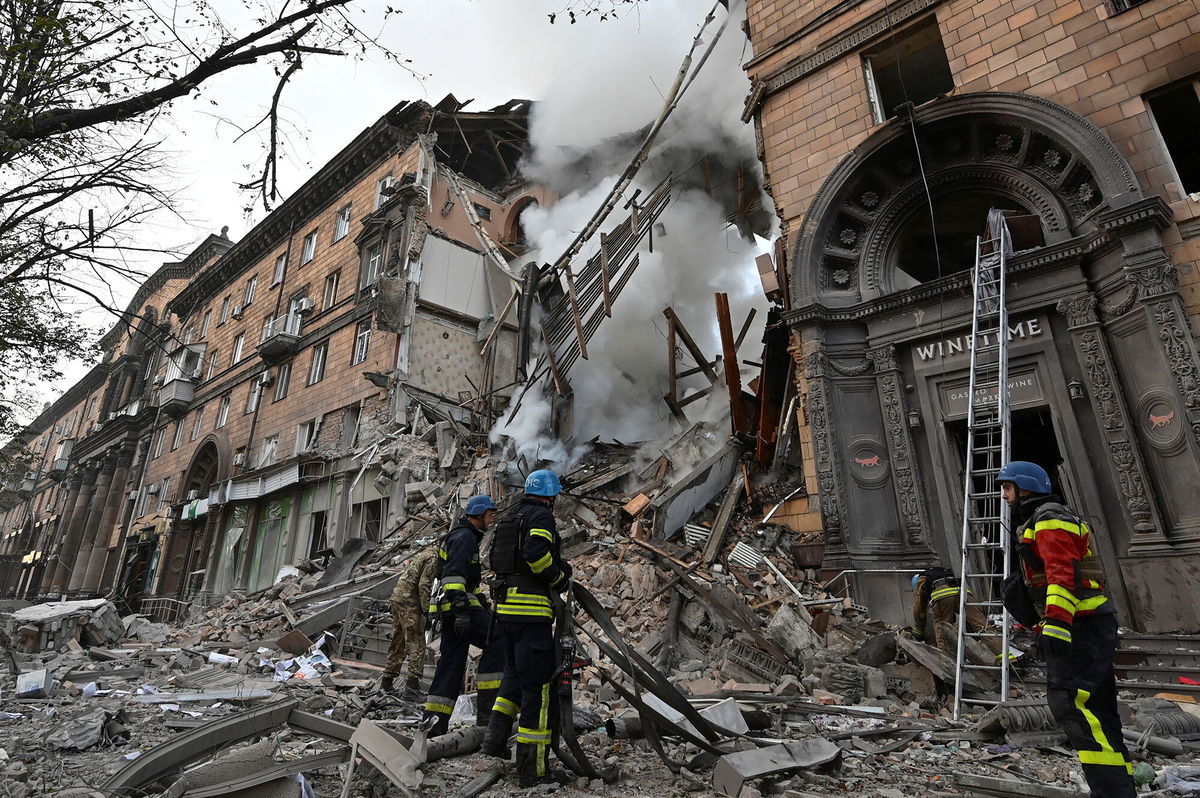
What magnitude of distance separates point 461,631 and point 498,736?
809 millimetres

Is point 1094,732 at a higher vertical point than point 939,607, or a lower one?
lower

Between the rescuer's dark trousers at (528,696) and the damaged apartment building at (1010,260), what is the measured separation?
526 cm

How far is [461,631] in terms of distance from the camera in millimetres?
4387

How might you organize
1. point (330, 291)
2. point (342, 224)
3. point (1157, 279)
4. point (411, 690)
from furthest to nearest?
point (342, 224)
point (330, 291)
point (1157, 279)
point (411, 690)

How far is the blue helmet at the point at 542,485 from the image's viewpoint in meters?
4.16

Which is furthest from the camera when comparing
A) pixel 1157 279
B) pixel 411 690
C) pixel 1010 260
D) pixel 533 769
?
pixel 1010 260

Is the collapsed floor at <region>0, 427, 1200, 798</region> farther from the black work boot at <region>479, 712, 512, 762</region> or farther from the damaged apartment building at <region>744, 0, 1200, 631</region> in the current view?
the damaged apartment building at <region>744, 0, 1200, 631</region>

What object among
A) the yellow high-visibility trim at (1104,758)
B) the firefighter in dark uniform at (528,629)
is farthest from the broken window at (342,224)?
the yellow high-visibility trim at (1104,758)

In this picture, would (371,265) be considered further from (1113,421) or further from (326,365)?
(1113,421)

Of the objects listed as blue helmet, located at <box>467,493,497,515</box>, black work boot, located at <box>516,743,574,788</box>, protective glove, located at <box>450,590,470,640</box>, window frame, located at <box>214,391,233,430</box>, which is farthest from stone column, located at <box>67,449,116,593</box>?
black work boot, located at <box>516,743,574,788</box>

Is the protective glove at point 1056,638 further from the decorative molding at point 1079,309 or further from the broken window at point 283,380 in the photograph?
the broken window at point 283,380

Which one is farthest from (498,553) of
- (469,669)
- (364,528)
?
(364,528)

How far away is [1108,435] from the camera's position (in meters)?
6.50

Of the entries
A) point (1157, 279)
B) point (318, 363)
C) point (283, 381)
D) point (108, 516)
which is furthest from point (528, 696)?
point (108, 516)
